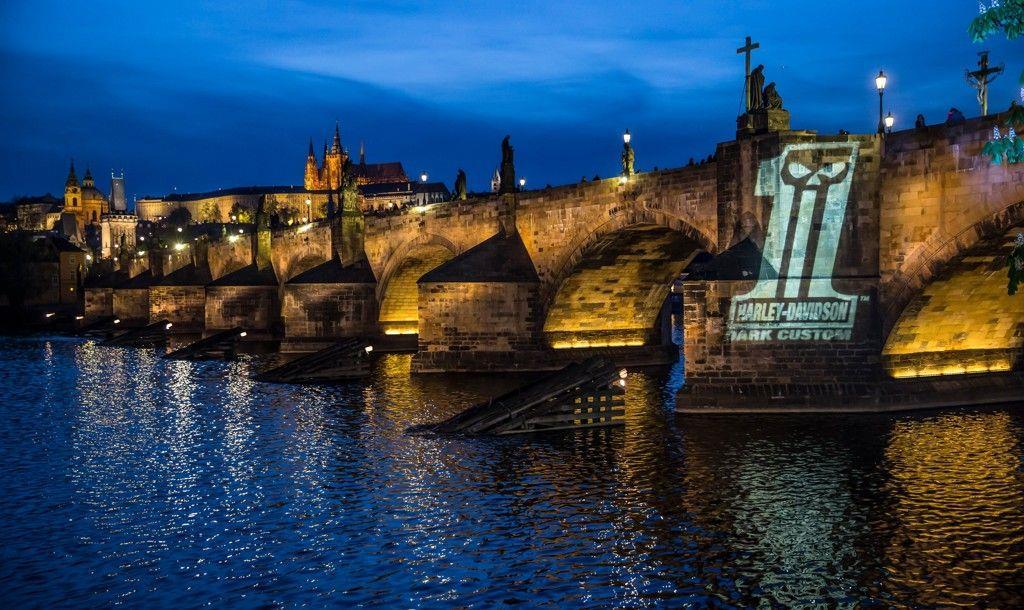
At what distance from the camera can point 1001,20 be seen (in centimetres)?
1073

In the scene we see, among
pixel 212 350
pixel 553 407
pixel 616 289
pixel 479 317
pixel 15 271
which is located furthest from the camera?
pixel 15 271

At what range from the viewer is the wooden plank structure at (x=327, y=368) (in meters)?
36.4

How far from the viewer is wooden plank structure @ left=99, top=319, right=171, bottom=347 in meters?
61.0

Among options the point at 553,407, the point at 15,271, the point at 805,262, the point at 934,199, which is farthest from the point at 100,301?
the point at 934,199

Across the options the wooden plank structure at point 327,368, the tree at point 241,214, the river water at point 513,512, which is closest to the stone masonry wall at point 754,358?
the river water at point 513,512

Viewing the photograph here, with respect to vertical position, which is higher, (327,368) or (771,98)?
(771,98)

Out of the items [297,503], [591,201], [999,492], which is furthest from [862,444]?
[591,201]

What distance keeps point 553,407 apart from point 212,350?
2834 centimetres

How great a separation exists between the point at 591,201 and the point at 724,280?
34.5 feet

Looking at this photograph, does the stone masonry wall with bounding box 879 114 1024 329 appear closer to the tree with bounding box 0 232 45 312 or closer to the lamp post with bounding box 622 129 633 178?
the lamp post with bounding box 622 129 633 178

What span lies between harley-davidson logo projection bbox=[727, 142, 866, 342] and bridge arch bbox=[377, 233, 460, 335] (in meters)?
22.0

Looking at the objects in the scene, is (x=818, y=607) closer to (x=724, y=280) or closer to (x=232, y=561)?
(x=232, y=561)

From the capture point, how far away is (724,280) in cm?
2580

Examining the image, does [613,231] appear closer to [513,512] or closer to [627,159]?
[627,159]
